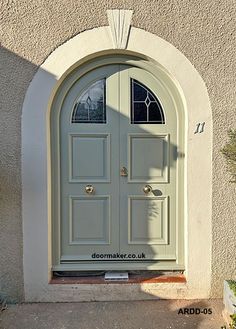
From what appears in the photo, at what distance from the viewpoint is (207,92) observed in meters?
3.95

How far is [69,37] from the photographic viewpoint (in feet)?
12.7

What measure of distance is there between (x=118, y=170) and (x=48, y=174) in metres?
0.93

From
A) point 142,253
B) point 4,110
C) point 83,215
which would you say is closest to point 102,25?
point 4,110

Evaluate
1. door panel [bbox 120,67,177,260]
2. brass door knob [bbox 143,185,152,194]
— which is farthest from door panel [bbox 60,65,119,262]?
brass door knob [bbox 143,185,152,194]

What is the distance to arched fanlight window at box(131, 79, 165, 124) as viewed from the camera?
4.18m

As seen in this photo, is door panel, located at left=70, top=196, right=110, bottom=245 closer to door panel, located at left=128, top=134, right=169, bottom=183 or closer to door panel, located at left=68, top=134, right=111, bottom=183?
door panel, located at left=68, top=134, right=111, bottom=183

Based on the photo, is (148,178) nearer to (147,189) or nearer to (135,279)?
(147,189)

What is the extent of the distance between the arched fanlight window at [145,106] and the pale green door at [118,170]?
0.01m

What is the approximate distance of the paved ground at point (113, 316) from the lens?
364 centimetres

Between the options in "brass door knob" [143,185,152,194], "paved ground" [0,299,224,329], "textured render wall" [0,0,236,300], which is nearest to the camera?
"paved ground" [0,299,224,329]

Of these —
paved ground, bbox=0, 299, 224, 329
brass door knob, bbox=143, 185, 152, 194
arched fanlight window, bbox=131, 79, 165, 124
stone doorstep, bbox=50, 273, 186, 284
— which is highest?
arched fanlight window, bbox=131, 79, 165, 124

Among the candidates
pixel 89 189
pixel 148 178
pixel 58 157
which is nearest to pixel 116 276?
pixel 89 189

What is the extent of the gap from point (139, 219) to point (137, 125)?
1.29 m

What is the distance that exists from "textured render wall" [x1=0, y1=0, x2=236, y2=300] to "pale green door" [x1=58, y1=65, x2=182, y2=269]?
55cm
